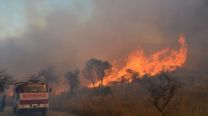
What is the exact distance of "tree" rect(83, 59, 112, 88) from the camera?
71.4 m

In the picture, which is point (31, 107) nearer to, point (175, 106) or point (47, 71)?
point (175, 106)

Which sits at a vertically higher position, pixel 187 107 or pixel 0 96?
pixel 0 96

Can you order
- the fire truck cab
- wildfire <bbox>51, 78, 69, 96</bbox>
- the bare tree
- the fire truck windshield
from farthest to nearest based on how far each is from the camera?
wildfire <bbox>51, 78, 69, 96</bbox>
the fire truck windshield
the fire truck cab
the bare tree

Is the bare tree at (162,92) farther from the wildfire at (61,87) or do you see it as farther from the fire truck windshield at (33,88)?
the wildfire at (61,87)

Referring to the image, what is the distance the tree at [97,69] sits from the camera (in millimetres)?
71438

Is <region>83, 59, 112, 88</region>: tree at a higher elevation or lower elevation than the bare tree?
higher

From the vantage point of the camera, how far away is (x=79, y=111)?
114ft

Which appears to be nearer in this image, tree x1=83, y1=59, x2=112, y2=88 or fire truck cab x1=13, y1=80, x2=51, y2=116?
fire truck cab x1=13, y1=80, x2=51, y2=116

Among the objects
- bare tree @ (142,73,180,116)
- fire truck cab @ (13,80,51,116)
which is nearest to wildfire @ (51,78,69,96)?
fire truck cab @ (13,80,51,116)

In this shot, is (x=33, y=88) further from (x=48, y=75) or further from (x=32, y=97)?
(x=48, y=75)

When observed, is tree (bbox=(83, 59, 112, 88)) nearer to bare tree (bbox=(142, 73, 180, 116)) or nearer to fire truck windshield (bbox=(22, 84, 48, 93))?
fire truck windshield (bbox=(22, 84, 48, 93))

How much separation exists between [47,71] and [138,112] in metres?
47.8

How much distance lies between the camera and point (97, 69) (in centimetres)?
7194

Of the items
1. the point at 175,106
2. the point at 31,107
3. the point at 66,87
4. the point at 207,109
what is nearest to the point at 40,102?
the point at 31,107
